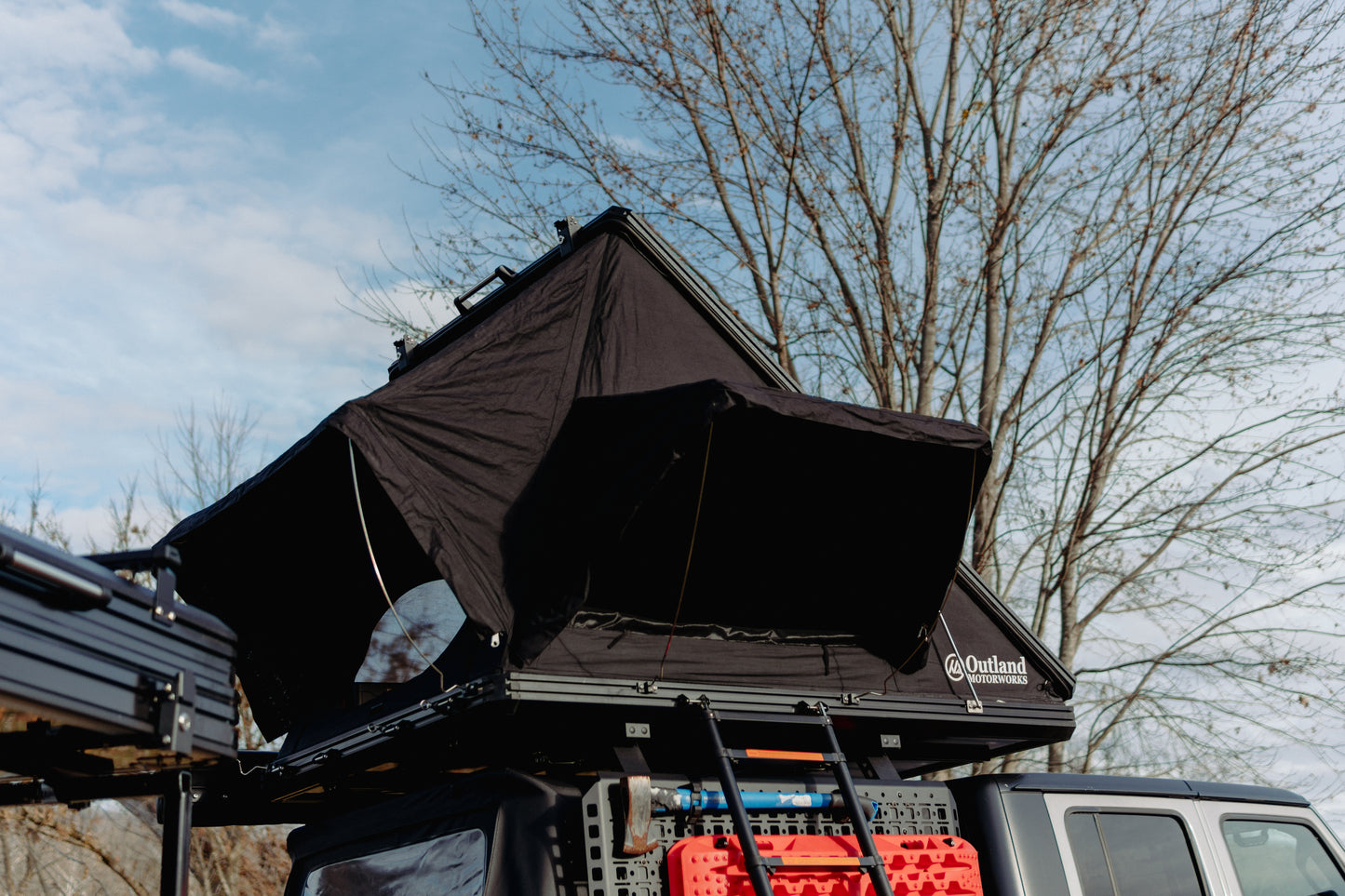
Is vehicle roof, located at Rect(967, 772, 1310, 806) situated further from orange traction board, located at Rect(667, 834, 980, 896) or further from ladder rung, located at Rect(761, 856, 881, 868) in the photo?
ladder rung, located at Rect(761, 856, 881, 868)

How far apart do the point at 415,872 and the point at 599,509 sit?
1.43 meters

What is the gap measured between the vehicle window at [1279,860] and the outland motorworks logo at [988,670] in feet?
3.85

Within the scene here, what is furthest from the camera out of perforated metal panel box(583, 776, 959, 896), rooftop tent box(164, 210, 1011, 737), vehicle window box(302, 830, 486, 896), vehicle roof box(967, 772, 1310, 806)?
vehicle roof box(967, 772, 1310, 806)

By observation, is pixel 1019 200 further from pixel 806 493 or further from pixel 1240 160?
pixel 806 493

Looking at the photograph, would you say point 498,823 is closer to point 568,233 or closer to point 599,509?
point 599,509

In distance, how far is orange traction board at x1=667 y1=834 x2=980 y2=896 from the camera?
3.76 metres

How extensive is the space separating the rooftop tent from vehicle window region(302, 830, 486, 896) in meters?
0.61

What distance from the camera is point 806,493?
468cm

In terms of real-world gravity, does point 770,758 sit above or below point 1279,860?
above

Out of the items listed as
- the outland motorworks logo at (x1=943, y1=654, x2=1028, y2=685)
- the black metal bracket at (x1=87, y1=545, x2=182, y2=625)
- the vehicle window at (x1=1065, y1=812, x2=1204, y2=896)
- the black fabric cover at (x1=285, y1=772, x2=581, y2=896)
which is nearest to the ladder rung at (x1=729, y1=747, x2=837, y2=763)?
the black fabric cover at (x1=285, y1=772, x2=581, y2=896)

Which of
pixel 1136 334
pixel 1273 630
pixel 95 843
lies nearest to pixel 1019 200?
pixel 1136 334

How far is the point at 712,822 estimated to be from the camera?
157 inches

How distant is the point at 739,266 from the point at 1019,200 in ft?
10.7

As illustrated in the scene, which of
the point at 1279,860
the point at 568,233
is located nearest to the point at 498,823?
the point at 568,233
